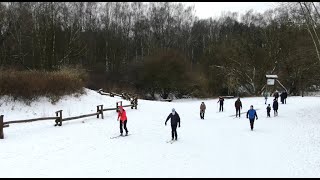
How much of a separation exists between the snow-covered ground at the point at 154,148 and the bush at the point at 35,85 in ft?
2.70

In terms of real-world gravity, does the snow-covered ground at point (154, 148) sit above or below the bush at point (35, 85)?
below

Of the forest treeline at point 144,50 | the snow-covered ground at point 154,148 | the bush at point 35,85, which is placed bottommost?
the snow-covered ground at point 154,148

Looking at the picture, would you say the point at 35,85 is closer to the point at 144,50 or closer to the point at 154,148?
the point at 154,148

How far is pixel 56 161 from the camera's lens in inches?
543

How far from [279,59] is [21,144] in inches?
1960

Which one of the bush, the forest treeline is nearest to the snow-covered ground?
the bush

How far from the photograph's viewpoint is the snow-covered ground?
12.7 metres

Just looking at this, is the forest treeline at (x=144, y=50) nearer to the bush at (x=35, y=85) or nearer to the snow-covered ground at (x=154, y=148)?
the bush at (x=35, y=85)

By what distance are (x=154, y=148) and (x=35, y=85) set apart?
13.6 metres

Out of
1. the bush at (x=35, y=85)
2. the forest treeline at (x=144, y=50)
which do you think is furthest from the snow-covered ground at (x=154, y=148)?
the forest treeline at (x=144, y=50)

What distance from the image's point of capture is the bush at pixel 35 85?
83.0 feet

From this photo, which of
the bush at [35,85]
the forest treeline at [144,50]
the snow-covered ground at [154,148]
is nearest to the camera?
the snow-covered ground at [154,148]

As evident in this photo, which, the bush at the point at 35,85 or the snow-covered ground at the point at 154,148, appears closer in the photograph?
the snow-covered ground at the point at 154,148

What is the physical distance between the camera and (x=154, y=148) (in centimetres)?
1642
